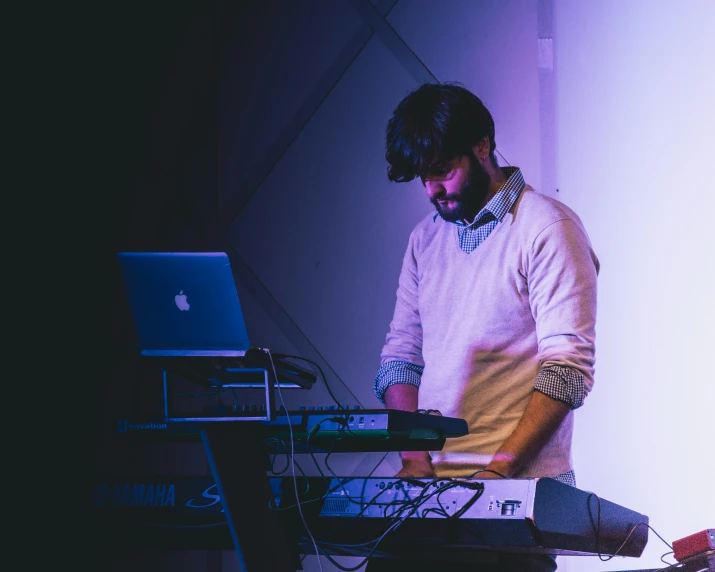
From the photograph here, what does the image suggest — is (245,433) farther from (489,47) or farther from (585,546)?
(489,47)

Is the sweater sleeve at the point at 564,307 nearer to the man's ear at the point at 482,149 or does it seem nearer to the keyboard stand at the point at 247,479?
the man's ear at the point at 482,149

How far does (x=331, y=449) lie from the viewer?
167cm

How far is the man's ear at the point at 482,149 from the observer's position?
2461 millimetres

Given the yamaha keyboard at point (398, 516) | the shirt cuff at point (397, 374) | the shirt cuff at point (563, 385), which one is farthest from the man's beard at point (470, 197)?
the yamaha keyboard at point (398, 516)

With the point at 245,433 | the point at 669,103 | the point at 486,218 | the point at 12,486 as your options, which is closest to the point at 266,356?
the point at 245,433

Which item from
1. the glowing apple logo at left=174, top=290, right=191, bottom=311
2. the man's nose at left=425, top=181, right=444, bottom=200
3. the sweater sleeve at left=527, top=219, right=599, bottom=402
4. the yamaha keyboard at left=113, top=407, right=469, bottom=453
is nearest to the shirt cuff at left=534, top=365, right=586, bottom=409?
the sweater sleeve at left=527, top=219, right=599, bottom=402

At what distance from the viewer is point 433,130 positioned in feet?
7.85

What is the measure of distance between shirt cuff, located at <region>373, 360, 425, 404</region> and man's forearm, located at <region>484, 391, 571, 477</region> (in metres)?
0.54

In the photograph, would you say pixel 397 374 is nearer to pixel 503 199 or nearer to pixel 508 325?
pixel 508 325

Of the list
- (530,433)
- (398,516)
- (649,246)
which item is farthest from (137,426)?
(649,246)

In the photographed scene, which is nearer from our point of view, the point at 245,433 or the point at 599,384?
the point at 245,433

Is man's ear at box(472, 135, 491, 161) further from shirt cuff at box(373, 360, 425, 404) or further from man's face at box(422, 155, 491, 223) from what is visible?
shirt cuff at box(373, 360, 425, 404)

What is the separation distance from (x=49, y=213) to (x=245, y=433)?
1.33 m

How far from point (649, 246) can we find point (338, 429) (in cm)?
159
